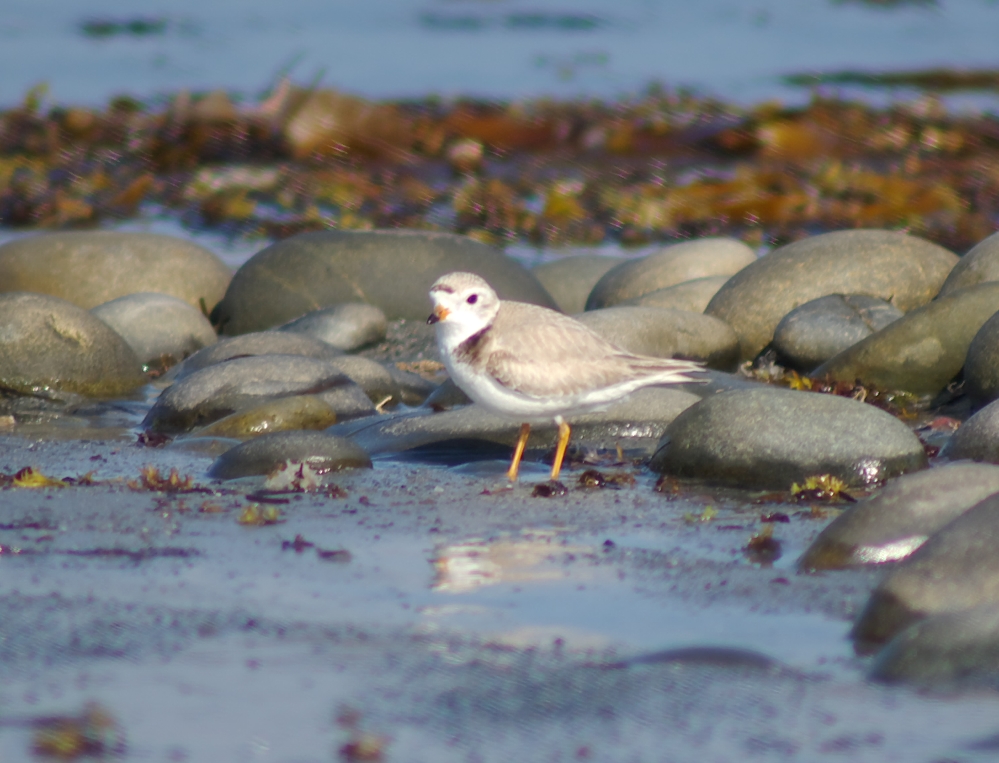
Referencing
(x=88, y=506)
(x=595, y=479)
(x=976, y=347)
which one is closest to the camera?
(x=88, y=506)

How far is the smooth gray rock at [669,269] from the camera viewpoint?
955cm

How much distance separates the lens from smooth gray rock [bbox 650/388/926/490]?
216 inches

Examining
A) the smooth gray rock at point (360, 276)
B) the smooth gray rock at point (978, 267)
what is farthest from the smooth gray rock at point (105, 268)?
the smooth gray rock at point (978, 267)

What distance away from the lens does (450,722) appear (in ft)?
10.0

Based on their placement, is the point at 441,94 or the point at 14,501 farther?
the point at 441,94

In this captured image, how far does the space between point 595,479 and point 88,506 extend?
2147 millimetres

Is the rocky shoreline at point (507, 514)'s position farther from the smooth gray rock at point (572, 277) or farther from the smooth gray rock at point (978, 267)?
the smooth gray rock at point (572, 277)

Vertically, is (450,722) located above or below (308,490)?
above

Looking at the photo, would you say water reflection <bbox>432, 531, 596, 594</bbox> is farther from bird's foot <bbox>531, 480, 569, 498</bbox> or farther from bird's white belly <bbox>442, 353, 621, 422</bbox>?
bird's white belly <bbox>442, 353, 621, 422</bbox>

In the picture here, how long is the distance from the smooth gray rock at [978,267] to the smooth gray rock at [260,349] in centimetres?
395

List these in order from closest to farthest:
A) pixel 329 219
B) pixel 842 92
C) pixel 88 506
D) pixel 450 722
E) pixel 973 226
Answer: pixel 450 722
pixel 88 506
pixel 973 226
pixel 329 219
pixel 842 92

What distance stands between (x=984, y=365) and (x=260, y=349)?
422cm

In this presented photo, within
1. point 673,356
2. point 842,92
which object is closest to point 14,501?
point 673,356

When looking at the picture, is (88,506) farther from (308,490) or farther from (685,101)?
(685,101)
